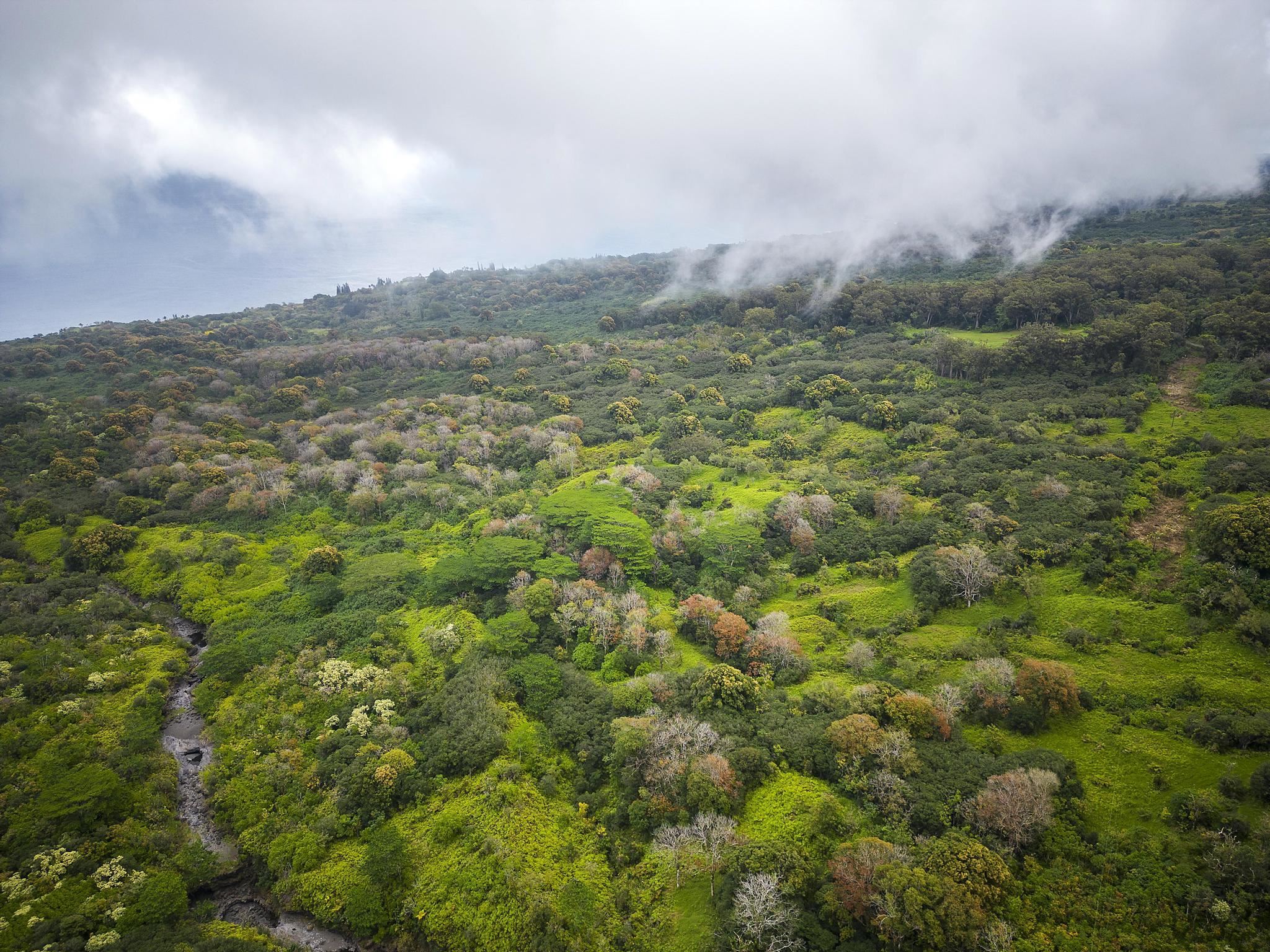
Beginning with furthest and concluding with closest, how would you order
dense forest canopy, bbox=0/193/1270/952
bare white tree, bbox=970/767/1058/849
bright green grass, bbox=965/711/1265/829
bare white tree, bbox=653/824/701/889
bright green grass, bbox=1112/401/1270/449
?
bright green grass, bbox=1112/401/1270/449, bare white tree, bbox=653/824/701/889, dense forest canopy, bbox=0/193/1270/952, bright green grass, bbox=965/711/1265/829, bare white tree, bbox=970/767/1058/849

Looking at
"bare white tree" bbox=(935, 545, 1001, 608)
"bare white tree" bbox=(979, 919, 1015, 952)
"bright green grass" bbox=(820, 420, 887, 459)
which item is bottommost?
"bare white tree" bbox=(979, 919, 1015, 952)

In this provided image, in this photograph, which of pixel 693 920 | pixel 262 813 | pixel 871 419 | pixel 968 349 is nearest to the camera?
pixel 693 920

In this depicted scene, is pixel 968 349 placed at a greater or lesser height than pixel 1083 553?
greater

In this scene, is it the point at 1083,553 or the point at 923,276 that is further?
the point at 923,276

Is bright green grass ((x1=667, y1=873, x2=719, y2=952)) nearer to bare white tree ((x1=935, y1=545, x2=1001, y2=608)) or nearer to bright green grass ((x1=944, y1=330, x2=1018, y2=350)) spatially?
bare white tree ((x1=935, y1=545, x2=1001, y2=608))

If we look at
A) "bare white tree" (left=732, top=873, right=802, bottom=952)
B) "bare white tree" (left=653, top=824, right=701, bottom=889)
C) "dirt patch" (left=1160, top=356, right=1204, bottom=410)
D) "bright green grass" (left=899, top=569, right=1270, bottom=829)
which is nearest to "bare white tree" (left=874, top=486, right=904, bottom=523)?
"bright green grass" (left=899, top=569, right=1270, bottom=829)

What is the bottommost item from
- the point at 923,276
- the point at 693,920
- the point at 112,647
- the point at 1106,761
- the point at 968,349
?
the point at 693,920

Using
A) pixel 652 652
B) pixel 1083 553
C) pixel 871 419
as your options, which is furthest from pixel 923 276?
pixel 652 652

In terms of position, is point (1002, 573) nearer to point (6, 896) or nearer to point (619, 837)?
point (619, 837)
